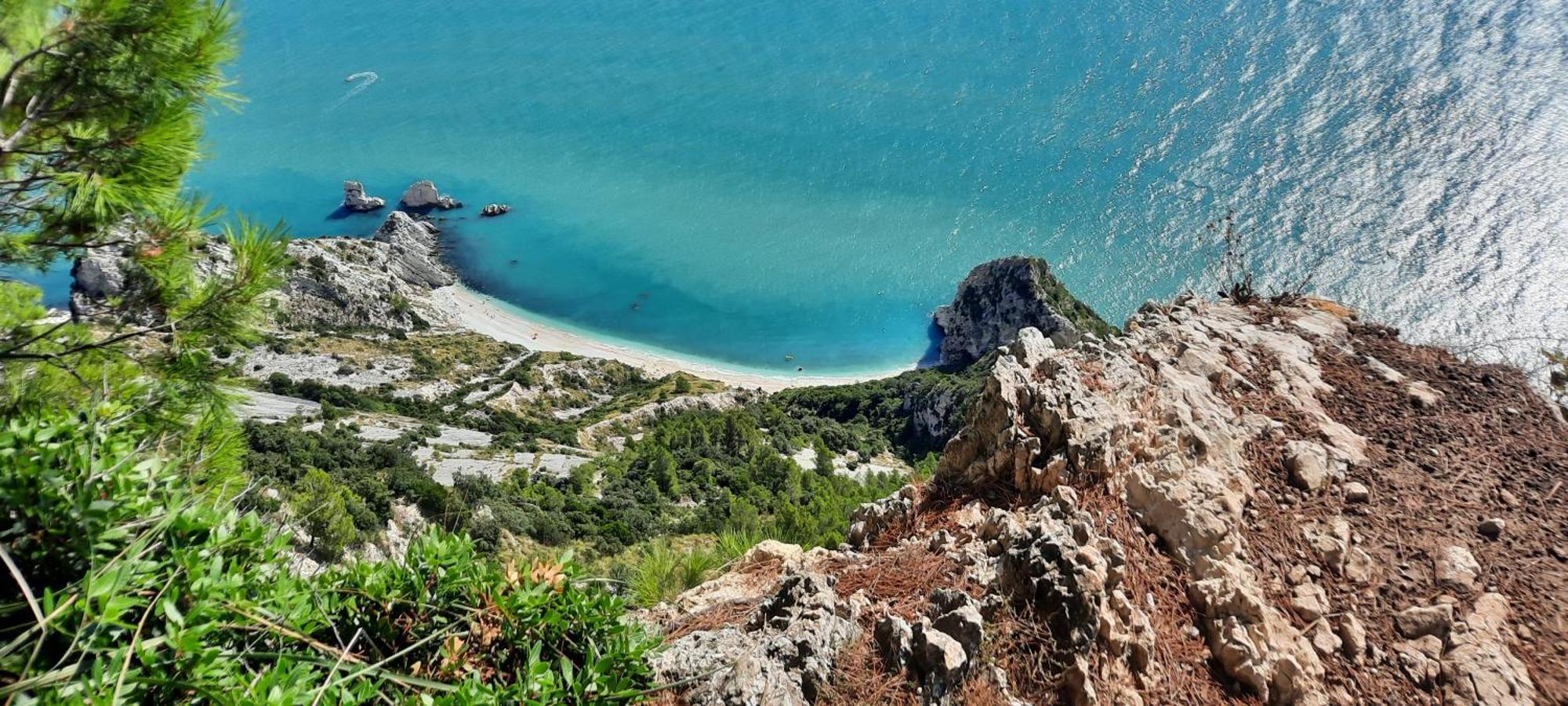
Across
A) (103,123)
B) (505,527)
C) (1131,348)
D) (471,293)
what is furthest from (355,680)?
(471,293)

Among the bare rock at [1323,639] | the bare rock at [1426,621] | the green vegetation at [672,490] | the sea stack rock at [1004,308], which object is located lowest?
the green vegetation at [672,490]

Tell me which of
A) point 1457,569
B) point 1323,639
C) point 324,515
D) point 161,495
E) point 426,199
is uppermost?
point 426,199

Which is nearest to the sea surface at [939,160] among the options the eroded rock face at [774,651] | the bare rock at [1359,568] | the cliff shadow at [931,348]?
the cliff shadow at [931,348]

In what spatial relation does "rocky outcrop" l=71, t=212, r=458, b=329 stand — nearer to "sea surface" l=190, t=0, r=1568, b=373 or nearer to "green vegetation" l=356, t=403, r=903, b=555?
"sea surface" l=190, t=0, r=1568, b=373

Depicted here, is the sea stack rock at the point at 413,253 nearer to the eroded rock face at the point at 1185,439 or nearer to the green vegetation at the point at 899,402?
the green vegetation at the point at 899,402

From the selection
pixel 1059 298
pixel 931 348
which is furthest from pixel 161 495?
pixel 931 348

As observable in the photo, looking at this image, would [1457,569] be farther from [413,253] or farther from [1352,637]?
[413,253]

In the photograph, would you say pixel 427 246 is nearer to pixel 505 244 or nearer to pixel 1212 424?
pixel 505 244
